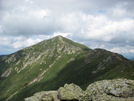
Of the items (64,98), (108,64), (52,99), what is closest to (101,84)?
(64,98)

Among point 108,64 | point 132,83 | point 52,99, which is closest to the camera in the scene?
point 132,83

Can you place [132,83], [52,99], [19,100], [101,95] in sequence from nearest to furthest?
1. [101,95]
2. [132,83]
3. [52,99]
4. [19,100]

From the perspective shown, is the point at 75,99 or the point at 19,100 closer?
the point at 75,99

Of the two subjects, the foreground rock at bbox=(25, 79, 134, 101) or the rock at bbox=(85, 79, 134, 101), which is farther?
the foreground rock at bbox=(25, 79, 134, 101)

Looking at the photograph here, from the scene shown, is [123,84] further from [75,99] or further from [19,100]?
[19,100]

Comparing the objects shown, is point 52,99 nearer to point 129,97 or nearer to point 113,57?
point 129,97

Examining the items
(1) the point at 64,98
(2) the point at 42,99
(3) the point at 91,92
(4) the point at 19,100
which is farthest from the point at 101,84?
(4) the point at 19,100

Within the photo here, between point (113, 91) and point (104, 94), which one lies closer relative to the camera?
point (104, 94)

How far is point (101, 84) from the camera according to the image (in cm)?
3484

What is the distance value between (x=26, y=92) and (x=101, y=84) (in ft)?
626

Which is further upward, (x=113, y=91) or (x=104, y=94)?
(x=113, y=91)

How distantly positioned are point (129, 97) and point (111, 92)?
4253 mm

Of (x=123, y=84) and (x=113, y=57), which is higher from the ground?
(x=113, y=57)

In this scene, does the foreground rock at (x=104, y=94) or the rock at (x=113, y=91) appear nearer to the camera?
the rock at (x=113, y=91)
